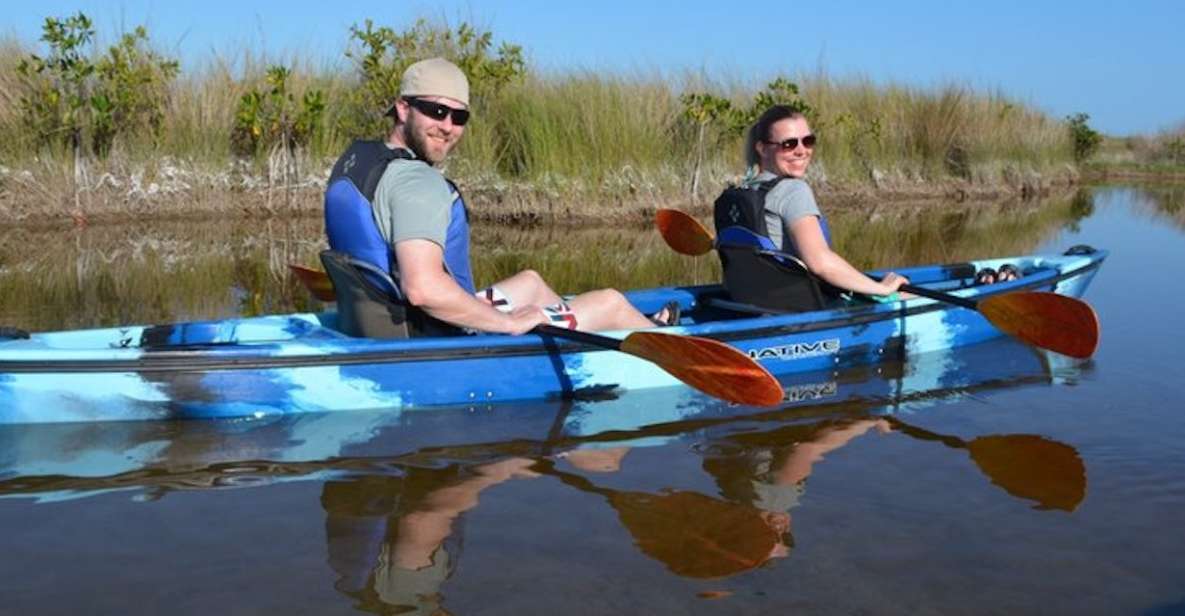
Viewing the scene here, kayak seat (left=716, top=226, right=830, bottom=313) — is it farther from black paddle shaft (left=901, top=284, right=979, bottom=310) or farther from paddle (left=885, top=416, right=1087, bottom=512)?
paddle (left=885, top=416, right=1087, bottom=512)

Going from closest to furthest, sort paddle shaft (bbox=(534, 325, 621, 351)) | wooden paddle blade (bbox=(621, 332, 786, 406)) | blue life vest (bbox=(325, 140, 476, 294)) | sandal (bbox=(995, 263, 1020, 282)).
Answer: blue life vest (bbox=(325, 140, 476, 294)), wooden paddle blade (bbox=(621, 332, 786, 406)), paddle shaft (bbox=(534, 325, 621, 351)), sandal (bbox=(995, 263, 1020, 282))

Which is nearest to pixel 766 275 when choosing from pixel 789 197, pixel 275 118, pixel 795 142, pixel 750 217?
pixel 750 217

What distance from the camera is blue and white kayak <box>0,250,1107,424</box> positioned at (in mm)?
4637

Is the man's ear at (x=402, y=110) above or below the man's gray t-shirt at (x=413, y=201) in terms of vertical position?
above

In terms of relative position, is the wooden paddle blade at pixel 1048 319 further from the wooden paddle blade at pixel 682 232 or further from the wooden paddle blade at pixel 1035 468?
the wooden paddle blade at pixel 682 232

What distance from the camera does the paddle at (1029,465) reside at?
415 cm

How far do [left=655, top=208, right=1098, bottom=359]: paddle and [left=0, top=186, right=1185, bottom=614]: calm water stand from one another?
186mm

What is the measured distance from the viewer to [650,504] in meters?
3.99

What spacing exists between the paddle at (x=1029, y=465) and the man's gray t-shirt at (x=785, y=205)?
1.23 metres

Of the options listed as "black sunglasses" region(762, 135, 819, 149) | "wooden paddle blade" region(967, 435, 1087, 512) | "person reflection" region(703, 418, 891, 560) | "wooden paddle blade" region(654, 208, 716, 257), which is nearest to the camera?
"person reflection" region(703, 418, 891, 560)

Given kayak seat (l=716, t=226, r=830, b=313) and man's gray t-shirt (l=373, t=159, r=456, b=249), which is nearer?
man's gray t-shirt (l=373, t=159, r=456, b=249)

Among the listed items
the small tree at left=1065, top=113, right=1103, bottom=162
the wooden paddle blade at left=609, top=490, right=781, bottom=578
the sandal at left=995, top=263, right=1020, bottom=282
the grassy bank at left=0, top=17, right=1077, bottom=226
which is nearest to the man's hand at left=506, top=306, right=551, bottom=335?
the wooden paddle blade at left=609, top=490, right=781, bottom=578

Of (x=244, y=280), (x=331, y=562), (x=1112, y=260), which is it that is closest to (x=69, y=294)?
(x=244, y=280)

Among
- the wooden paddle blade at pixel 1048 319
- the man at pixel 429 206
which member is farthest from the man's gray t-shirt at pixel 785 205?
the man at pixel 429 206
